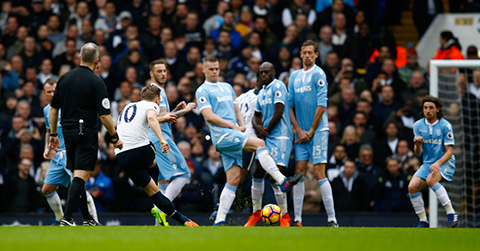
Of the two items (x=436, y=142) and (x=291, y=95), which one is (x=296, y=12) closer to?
(x=291, y=95)

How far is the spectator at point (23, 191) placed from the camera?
39.2 feet

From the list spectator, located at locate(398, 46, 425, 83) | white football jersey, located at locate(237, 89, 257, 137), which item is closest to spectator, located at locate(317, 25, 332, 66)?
spectator, located at locate(398, 46, 425, 83)

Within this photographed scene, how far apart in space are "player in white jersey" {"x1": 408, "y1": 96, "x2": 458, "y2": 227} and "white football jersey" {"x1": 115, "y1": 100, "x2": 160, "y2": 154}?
4.00m

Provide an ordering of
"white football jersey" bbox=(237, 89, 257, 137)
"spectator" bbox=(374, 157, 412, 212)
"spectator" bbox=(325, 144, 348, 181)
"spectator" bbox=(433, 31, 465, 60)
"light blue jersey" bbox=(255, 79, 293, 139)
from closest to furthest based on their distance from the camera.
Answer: "light blue jersey" bbox=(255, 79, 293, 139) → "white football jersey" bbox=(237, 89, 257, 137) → "spectator" bbox=(374, 157, 412, 212) → "spectator" bbox=(325, 144, 348, 181) → "spectator" bbox=(433, 31, 465, 60)

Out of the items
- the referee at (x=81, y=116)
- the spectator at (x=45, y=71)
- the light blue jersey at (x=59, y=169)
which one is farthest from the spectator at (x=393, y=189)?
the spectator at (x=45, y=71)

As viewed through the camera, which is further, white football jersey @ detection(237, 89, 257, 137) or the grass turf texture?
white football jersey @ detection(237, 89, 257, 137)

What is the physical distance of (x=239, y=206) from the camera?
11.5 meters

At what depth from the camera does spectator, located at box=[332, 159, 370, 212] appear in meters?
11.6

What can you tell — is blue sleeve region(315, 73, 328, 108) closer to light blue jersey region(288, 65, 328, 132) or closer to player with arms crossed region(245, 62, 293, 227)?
light blue jersey region(288, 65, 328, 132)

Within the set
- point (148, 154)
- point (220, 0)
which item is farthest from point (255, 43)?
point (148, 154)

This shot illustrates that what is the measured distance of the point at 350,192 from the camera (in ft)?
38.2

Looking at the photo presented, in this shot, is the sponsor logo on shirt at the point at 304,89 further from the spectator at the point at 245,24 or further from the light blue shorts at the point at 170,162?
the spectator at the point at 245,24

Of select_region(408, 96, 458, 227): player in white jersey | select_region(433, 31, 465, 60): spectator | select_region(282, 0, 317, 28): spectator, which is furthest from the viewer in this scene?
select_region(282, 0, 317, 28): spectator

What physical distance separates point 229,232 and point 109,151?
243 inches
